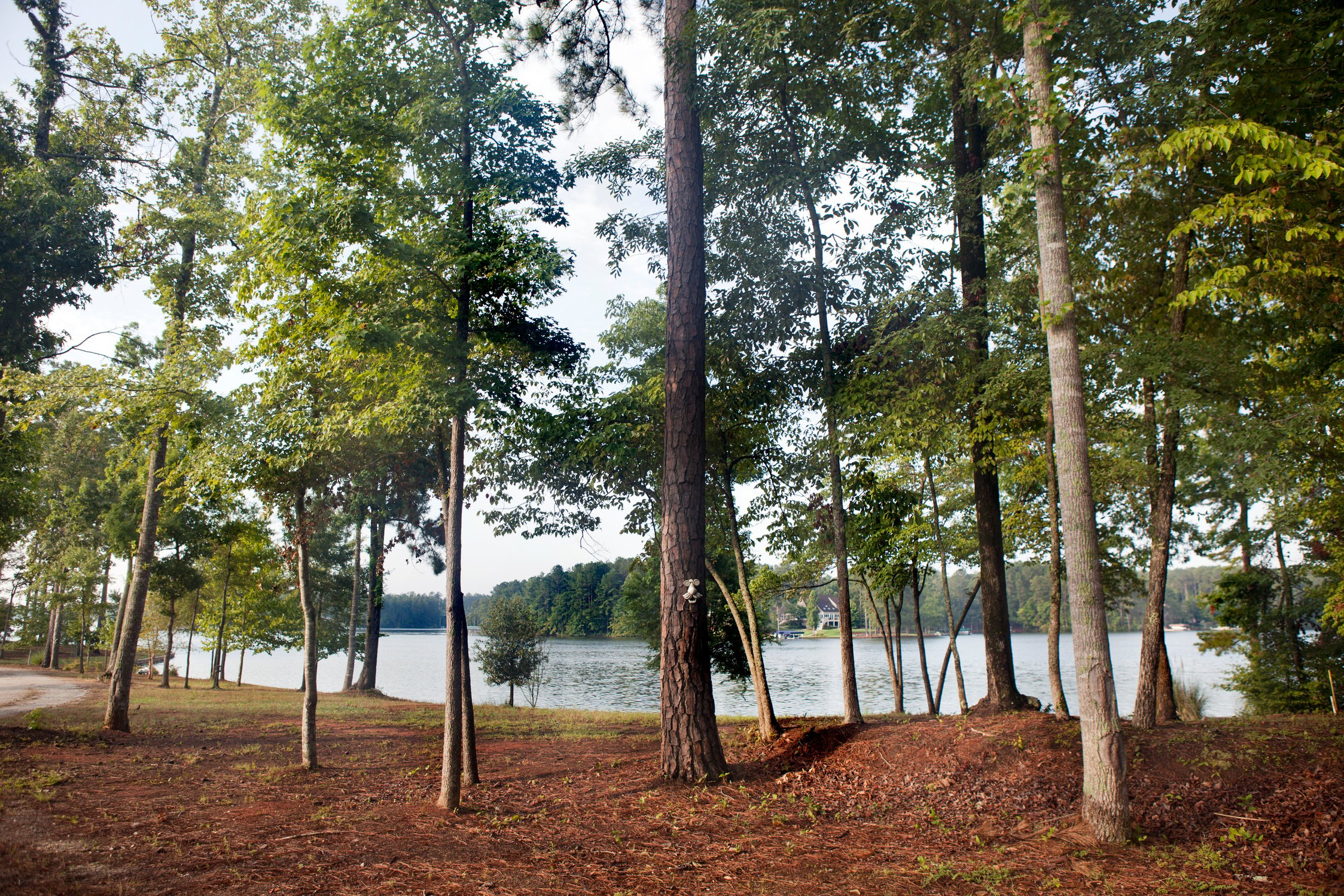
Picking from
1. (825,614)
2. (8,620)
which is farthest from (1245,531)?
(825,614)

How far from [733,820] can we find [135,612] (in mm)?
11294

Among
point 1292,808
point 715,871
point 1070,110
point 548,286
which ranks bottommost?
point 715,871

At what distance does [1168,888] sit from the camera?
385 centimetres

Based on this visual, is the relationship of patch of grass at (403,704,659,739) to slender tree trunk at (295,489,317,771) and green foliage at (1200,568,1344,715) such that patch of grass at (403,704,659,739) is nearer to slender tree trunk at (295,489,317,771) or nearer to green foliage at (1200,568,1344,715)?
slender tree trunk at (295,489,317,771)

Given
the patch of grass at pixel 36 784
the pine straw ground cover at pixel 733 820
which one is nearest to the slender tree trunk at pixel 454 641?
the pine straw ground cover at pixel 733 820

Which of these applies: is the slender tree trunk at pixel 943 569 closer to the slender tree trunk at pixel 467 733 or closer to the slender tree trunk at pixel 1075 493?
the slender tree trunk at pixel 1075 493

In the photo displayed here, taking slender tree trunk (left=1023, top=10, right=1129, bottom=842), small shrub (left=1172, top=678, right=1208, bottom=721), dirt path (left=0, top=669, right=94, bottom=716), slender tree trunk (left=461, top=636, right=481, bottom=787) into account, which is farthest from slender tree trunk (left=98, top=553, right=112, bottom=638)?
small shrub (left=1172, top=678, right=1208, bottom=721)

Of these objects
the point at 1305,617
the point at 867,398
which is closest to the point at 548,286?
the point at 867,398

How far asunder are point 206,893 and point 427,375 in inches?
171

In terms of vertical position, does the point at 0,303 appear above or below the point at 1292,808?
above

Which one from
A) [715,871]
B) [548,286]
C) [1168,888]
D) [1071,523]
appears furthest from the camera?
[548,286]

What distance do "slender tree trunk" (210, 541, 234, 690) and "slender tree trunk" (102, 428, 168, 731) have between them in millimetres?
10642

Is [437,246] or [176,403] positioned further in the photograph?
[176,403]

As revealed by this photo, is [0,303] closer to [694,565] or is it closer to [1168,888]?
[694,565]
